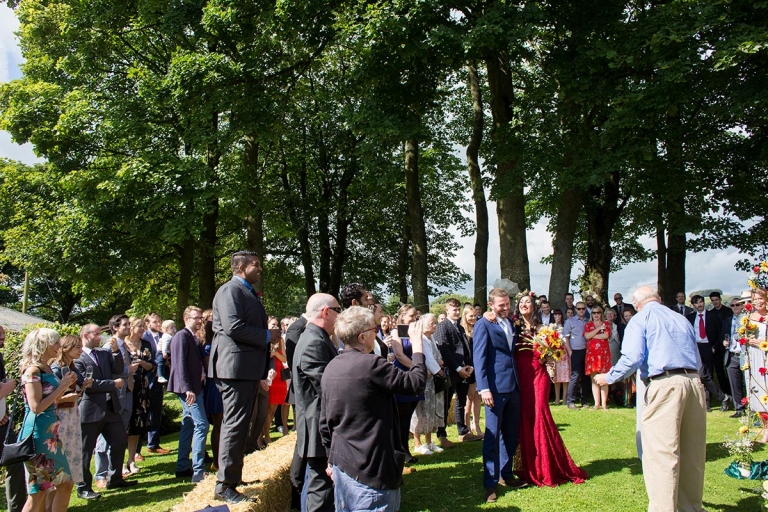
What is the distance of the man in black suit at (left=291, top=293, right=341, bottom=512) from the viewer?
4859 mm

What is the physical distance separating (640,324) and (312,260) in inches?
972

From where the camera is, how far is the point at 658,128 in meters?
15.2

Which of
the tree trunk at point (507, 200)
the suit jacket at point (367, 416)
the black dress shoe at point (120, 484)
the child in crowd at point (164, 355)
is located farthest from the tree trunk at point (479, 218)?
the suit jacket at point (367, 416)

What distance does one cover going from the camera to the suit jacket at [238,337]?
219 inches

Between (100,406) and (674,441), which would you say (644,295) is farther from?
(100,406)

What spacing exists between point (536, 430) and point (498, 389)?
78cm

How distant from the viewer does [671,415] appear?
5371 mm

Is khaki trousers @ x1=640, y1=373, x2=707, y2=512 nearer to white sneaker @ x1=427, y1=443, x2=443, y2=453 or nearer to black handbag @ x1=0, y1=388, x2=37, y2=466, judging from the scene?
white sneaker @ x1=427, y1=443, x2=443, y2=453

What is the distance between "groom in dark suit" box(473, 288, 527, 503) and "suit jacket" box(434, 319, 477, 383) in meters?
2.59

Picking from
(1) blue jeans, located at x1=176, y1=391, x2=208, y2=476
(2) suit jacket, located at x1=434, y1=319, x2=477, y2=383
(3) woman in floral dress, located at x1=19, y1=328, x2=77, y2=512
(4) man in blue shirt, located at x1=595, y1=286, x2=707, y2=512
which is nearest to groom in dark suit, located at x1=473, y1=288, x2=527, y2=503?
(4) man in blue shirt, located at x1=595, y1=286, x2=707, y2=512

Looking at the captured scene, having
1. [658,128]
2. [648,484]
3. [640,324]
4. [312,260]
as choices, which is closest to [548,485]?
[648,484]

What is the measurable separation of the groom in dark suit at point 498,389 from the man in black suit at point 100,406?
4.24m

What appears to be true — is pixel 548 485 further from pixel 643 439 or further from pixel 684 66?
pixel 684 66

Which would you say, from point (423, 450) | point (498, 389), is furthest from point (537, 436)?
point (423, 450)
